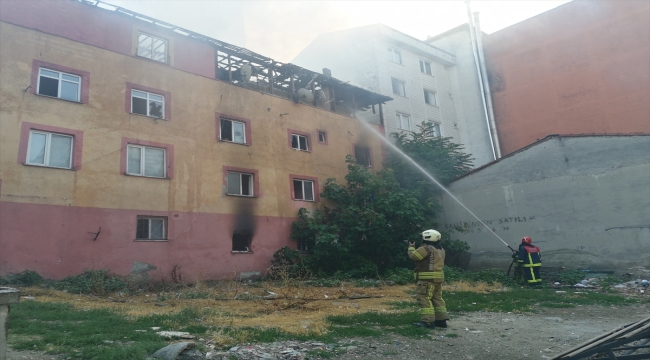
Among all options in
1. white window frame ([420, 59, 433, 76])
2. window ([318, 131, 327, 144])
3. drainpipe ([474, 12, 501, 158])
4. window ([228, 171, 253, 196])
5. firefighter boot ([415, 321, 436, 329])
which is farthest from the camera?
white window frame ([420, 59, 433, 76])

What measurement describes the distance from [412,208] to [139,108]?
11.4 meters

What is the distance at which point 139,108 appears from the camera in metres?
15.8

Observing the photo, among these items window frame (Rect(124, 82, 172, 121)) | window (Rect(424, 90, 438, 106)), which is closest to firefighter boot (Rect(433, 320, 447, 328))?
window frame (Rect(124, 82, 172, 121))

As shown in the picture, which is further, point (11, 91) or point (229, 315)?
point (11, 91)

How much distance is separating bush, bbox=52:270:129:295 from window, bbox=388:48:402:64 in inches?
860

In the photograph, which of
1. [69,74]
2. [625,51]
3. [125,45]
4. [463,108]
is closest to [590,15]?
[625,51]

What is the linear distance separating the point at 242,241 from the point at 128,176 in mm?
4914

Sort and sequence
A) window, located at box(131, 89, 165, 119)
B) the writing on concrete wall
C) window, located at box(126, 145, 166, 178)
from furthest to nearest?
the writing on concrete wall → window, located at box(131, 89, 165, 119) → window, located at box(126, 145, 166, 178)

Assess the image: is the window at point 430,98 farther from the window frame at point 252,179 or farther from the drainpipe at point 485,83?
the window frame at point 252,179

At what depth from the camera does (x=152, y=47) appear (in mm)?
17219

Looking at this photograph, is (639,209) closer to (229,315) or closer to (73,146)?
(229,315)

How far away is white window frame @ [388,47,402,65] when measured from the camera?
29219 millimetres

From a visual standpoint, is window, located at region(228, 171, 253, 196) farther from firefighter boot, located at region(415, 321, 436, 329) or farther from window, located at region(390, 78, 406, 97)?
window, located at region(390, 78, 406, 97)

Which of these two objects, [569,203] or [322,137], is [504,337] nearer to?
[569,203]
